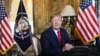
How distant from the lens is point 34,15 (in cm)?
713

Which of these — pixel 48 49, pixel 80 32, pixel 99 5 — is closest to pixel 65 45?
pixel 48 49

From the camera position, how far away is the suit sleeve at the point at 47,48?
4777mm

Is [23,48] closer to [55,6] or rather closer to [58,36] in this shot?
[55,6]

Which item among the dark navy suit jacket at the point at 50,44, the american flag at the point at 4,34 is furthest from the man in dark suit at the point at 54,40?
the american flag at the point at 4,34

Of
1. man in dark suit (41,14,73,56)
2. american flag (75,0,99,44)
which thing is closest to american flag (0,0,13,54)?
american flag (75,0,99,44)

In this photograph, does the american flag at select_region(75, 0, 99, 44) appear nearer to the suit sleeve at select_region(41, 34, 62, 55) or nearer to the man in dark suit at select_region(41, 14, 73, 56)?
the man in dark suit at select_region(41, 14, 73, 56)

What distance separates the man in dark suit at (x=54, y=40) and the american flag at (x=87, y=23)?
1415 mm

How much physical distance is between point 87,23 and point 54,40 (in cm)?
169

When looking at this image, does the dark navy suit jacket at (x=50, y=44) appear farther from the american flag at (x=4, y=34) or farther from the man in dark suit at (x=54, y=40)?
the american flag at (x=4, y=34)

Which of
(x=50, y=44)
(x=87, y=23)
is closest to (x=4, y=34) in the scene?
(x=87, y=23)

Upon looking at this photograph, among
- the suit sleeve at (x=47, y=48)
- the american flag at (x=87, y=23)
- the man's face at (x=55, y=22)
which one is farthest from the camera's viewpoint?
the american flag at (x=87, y=23)

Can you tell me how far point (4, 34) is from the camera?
679 cm

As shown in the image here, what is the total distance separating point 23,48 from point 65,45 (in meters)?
2.42

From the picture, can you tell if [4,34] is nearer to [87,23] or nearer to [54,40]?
[87,23]
